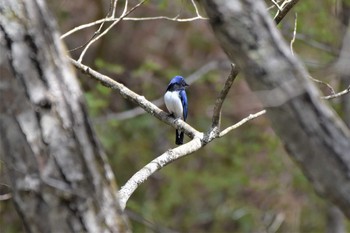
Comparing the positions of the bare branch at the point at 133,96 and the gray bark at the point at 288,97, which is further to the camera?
the bare branch at the point at 133,96

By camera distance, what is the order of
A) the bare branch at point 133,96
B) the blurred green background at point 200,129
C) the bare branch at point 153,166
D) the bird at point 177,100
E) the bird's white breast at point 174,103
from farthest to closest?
the blurred green background at point 200,129, the bird's white breast at point 174,103, the bird at point 177,100, the bare branch at point 133,96, the bare branch at point 153,166

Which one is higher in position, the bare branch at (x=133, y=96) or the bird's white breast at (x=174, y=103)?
the bird's white breast at (x=174, y=103)

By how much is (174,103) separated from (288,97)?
4.97 m

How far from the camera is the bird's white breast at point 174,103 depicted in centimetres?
688

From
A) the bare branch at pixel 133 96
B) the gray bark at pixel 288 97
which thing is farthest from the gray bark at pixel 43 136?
the bare branch at pixel 133 96

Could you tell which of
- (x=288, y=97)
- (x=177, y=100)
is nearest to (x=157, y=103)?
(x=177, y=100)

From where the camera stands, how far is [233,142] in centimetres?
1106

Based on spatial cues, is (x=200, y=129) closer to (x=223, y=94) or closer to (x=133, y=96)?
(x=133, y=96)

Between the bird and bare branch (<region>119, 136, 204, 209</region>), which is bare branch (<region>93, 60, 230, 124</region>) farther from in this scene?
bare branch (<region>119, 136, 204, 209</region>)

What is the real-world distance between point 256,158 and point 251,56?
32.6ft

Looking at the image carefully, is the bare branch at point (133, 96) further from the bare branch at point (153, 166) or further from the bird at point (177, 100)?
the bird at point (177, 100)

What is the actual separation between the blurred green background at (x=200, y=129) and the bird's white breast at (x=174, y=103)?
112 inches

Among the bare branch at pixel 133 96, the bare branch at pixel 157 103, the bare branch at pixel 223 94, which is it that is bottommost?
the bare branch at pixel 223 94

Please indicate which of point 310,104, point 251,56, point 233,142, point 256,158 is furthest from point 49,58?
point 256,158
